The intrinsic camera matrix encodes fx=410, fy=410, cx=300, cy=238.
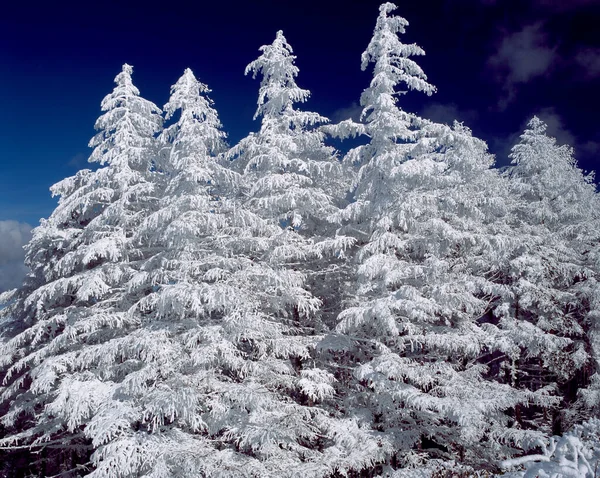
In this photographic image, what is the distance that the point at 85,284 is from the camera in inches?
480

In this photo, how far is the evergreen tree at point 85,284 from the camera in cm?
1224

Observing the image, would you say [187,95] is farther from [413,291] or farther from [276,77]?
[413,291]

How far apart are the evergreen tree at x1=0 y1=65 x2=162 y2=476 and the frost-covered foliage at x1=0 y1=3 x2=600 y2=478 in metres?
0.09

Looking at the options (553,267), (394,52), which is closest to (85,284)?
(394,52)

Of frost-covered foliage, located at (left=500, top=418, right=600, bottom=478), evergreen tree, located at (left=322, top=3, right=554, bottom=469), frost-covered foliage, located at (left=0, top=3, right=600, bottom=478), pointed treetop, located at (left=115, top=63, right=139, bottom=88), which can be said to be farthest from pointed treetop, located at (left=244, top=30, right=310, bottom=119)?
frost-covered foliage, located at (left=500, top=418, right=600, bottom=478)


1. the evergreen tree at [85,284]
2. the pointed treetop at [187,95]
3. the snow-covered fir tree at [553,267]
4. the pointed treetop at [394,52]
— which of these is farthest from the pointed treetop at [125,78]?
the snow-covered fir tree at [553,267]

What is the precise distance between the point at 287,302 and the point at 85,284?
238 inches

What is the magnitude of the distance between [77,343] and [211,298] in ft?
20.2

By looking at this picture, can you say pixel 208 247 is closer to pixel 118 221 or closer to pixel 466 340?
pixel 118 221

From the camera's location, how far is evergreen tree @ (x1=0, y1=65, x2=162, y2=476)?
12.2 metres

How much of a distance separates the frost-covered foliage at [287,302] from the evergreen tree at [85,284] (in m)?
0.09

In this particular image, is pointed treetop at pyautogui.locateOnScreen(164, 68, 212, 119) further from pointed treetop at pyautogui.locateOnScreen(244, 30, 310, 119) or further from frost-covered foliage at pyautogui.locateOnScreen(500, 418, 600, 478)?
frost-covered foliage at pyautogui.locateOnScreen(500, 418, 600, 478)

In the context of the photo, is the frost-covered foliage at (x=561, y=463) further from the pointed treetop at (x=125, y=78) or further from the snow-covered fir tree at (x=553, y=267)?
the pointed treetop at (x=125, y=78)

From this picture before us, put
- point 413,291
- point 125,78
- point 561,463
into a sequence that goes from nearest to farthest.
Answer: point 561,463
point 413,291
point 125,78
